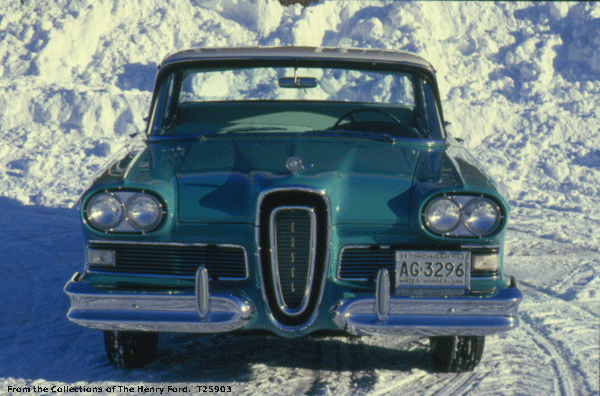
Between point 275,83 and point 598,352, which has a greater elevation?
point 275,83

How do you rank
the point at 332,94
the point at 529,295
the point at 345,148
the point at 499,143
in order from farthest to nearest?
the point at 332,94
the point at 499,143
the point at 529,295
the point at 345,148

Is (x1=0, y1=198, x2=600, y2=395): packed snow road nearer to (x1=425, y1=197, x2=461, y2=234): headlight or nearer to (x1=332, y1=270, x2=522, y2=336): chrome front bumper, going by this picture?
(x1=332, y1=270, x2=522, y2=336): chrome front bumper

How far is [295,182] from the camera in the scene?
113 inches

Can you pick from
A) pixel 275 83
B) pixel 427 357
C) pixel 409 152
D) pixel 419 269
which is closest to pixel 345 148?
pixel 409 152

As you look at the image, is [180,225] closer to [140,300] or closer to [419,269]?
[140,300]

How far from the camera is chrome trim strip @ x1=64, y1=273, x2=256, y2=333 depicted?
2.88 m

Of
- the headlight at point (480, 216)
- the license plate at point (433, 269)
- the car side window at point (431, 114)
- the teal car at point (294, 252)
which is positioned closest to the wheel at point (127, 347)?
the teal car at point (294, 252)

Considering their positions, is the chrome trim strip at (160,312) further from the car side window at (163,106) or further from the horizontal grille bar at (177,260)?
the car side window at (163,106)

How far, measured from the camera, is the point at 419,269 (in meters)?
2.94

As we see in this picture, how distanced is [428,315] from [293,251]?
2.02 feet

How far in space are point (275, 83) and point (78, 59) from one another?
3930mm

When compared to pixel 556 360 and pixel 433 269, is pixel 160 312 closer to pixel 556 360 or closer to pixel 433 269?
pixel 433 269

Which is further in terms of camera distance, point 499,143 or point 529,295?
point 499,143

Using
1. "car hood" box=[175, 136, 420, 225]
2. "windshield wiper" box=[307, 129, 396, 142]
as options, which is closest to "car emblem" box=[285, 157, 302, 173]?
"car hood" box=[175, 136, 420, 225]
